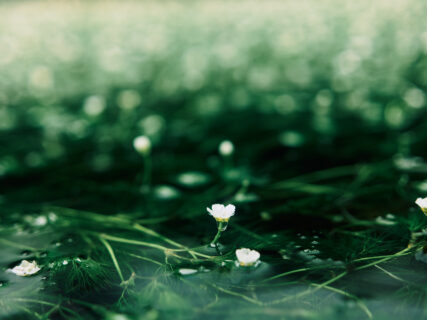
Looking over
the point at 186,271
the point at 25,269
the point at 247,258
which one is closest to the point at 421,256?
the point at 247,258

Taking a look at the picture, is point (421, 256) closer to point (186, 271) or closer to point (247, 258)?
point (247, 258)

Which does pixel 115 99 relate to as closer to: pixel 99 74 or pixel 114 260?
pixel 99 74

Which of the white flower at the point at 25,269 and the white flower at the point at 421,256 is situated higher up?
the white flower at the point at 25,269

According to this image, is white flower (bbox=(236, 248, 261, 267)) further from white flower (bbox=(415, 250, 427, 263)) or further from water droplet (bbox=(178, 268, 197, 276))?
white flower (bbox=(415, 250, 427, 263))

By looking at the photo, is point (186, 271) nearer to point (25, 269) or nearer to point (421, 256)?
point (25, 269)

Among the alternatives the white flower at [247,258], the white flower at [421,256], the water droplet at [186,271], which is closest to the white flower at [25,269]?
the water droplet at [186,271]

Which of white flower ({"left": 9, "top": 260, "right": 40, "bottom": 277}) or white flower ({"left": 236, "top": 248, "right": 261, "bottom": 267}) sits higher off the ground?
white flower ({"left": 9, "top": 260, "right": 40, "bottom": 277})

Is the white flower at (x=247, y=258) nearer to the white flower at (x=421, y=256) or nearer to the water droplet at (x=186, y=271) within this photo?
the water droplet at (x=186, y=271)

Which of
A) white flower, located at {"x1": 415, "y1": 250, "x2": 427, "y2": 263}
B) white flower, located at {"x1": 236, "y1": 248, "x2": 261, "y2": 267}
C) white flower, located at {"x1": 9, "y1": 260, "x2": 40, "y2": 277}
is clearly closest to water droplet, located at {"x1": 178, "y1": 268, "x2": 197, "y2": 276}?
white flower, located at {"x1": 236, "y1": 248, "x2": 261, "y2": 267}

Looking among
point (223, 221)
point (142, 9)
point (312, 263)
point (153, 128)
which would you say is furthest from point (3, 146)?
point (142, 9)
